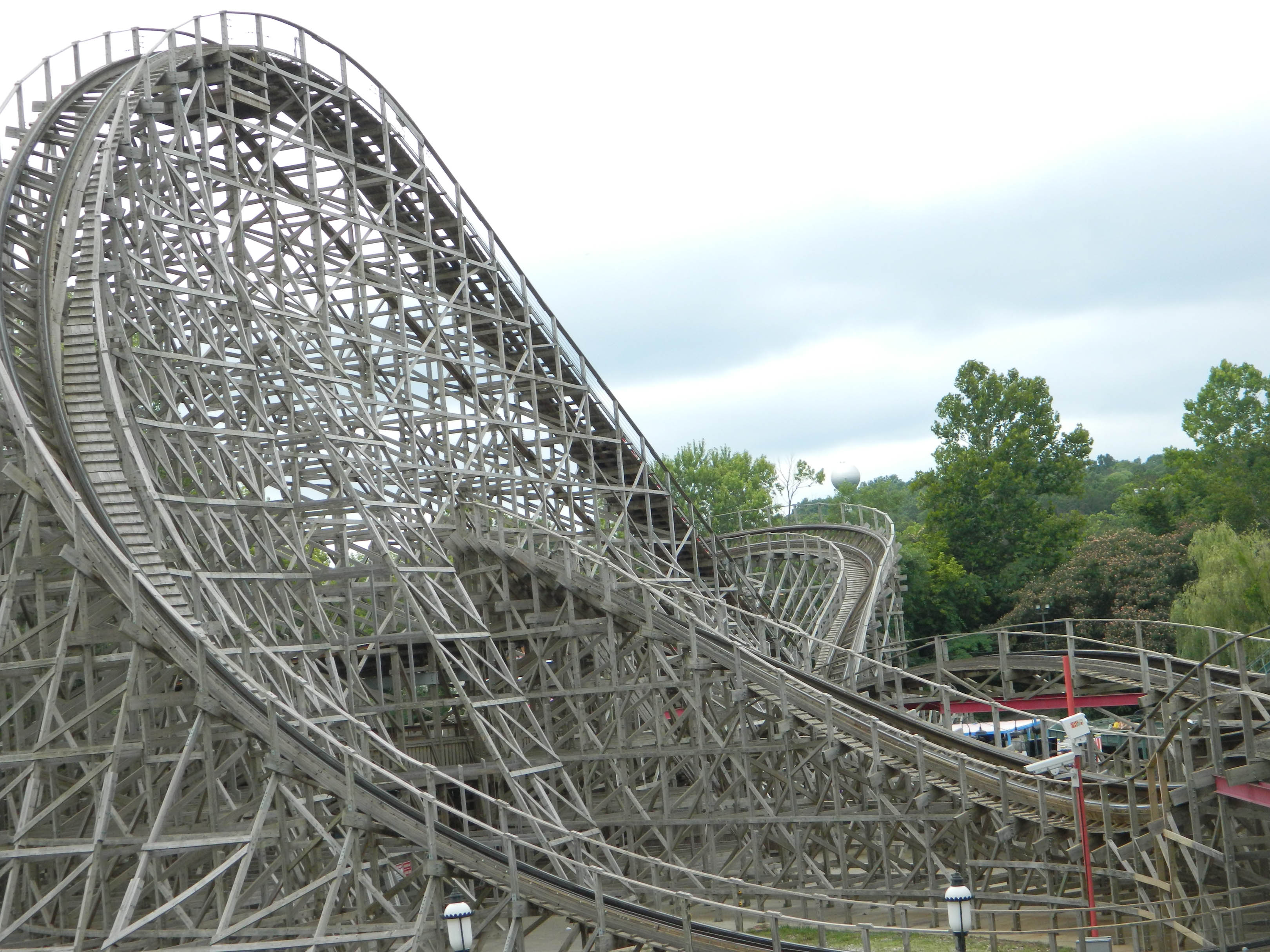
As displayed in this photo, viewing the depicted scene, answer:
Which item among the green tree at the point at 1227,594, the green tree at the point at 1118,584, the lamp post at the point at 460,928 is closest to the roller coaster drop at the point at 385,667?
the lamp post at the point at 460,928

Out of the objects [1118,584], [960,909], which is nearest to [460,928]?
[960,909]

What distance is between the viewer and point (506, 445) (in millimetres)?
24891

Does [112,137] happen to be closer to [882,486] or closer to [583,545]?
[583,545]

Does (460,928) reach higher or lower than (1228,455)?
lower

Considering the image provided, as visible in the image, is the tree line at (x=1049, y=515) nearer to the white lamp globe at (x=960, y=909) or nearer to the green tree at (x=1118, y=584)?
the green tree at (x=1118, y=584)

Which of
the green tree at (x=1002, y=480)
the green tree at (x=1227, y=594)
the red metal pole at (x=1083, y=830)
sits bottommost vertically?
the red metal pole at (x=1083, y=830)

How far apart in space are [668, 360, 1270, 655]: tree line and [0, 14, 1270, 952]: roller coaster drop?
16108 millimetres

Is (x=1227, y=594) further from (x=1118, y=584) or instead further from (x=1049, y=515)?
(x=1049, y=515)

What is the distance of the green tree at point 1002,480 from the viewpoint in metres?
50.2

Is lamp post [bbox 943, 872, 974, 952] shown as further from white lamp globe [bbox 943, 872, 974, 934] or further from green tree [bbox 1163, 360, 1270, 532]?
green tree [bbox 1163, 360, 1270, 532]

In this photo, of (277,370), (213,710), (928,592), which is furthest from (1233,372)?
(213,710)

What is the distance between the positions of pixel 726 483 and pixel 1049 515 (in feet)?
53.2

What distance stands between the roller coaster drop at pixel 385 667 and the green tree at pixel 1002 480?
76.6ft

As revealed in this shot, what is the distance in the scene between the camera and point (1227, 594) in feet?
114
